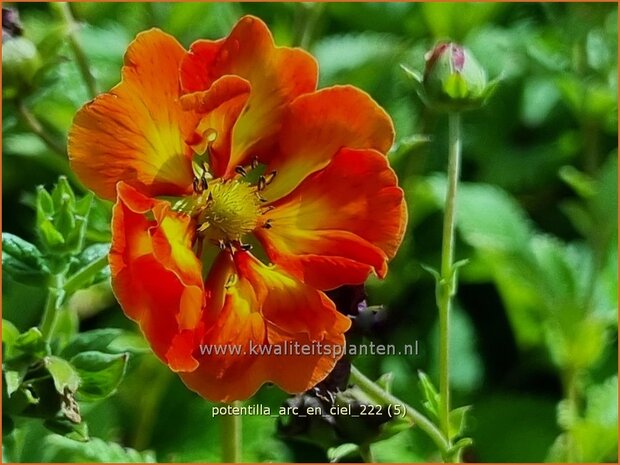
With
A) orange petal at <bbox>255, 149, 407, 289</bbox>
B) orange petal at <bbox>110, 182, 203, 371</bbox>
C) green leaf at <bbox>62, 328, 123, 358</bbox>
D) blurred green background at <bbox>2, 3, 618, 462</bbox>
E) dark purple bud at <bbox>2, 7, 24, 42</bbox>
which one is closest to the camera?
orange petal at <bbox>110, 182, 203, 371</bbox>

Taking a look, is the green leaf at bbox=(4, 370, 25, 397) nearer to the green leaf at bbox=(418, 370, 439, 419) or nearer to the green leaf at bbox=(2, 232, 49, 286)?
the green leaf at bbox=(2, 232, 49, 286)

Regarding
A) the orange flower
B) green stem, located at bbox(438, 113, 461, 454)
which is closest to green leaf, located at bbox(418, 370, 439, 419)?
green stem, located at bbox(438, 113, 461, 454)

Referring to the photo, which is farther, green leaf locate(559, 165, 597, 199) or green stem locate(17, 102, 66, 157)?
green leaf locate(559, 165, 597, 199)

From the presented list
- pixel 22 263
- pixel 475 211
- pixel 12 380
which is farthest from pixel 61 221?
pixel 475 211

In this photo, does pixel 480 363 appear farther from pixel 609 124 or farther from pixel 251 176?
pixel 251 176

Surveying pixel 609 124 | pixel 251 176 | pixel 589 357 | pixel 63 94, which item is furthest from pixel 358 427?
pixel 609 124

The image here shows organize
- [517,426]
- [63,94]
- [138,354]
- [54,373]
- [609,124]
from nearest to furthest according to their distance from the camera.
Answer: [54,373], [138,354], [63,94], [517,426], [609,124]

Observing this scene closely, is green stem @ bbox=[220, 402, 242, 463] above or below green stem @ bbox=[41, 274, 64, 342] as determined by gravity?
below

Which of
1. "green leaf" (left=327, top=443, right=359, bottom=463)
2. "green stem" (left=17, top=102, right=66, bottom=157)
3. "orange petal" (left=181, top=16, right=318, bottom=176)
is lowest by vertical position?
"green leaf" (left=327, top=443, right=359, bottom=463)
